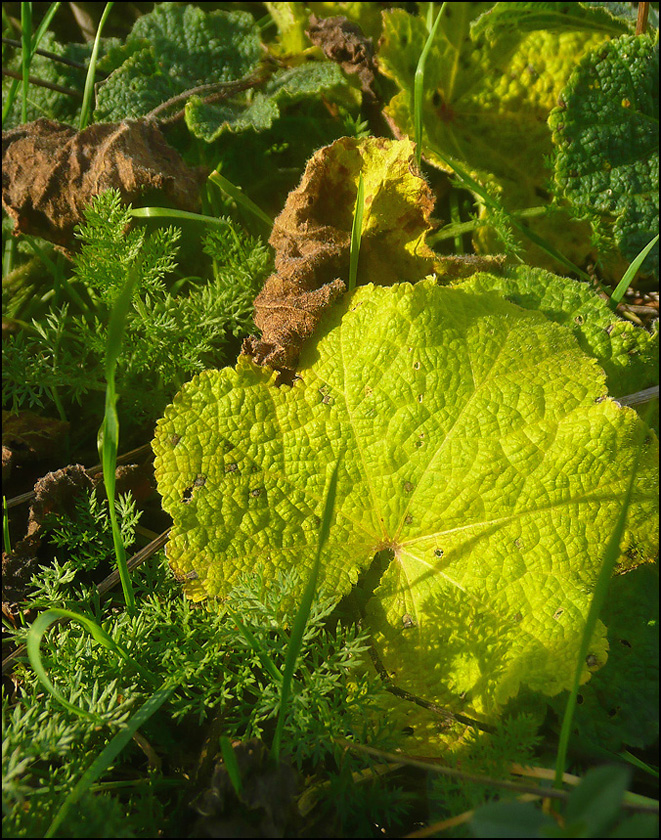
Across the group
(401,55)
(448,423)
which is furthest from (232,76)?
(448,423)

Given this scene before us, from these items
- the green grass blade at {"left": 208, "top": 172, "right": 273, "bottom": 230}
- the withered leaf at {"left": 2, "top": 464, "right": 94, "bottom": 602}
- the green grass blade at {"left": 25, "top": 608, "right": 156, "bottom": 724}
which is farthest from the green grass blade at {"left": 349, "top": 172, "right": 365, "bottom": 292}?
the green grass blade at {"left": 25, "top": 608, "right": 156, "bottom": 724}

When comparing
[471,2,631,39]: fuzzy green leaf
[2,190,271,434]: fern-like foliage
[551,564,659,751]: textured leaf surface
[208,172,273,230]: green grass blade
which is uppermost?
[471,2,631,39]: fuzzy green leaf

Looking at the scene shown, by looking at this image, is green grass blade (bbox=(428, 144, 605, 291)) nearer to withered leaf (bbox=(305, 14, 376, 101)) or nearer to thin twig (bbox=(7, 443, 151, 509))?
withered leaf (bbox=(305, 14, 376, 101))

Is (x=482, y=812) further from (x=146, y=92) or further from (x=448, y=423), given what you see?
(x=146, y=92)

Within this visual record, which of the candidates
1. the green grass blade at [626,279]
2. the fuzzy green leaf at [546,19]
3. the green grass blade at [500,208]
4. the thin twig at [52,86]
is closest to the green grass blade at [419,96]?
the green grass blade at [500,208]

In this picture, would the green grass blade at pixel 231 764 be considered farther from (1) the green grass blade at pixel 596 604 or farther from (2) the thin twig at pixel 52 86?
(2) the thin twig at pixel 52 86

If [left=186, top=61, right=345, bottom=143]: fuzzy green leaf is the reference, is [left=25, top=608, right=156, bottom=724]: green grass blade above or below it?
below
